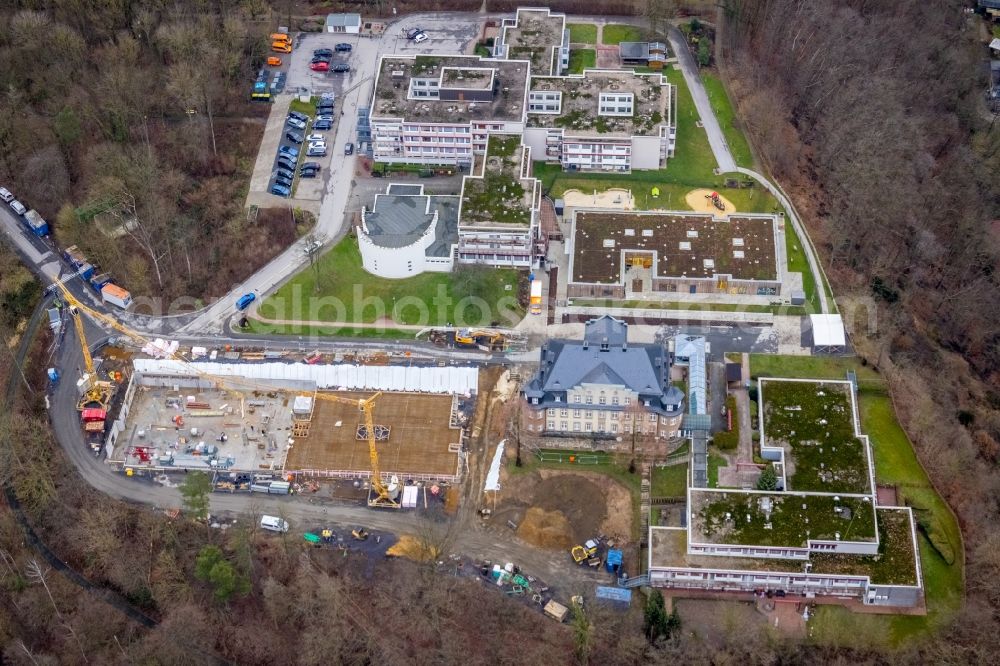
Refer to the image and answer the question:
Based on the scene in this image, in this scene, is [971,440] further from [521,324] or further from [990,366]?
[521,324]

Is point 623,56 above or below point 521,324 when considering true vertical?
above

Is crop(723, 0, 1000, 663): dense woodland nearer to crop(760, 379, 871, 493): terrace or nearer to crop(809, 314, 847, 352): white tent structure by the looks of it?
crop(809, 314, 847, 352): white tent structure

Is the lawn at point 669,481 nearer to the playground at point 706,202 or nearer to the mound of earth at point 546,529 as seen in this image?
the mound of earth at point 546,529

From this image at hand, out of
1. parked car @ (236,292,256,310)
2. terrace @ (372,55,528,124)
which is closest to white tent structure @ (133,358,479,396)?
parked car @ (236,292,256,310)

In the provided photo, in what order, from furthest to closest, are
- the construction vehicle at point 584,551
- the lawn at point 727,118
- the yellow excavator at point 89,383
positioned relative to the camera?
the lawn at point 727,118 < the yellow excavator at point 89,383 < the construction vehicle at point 584,551

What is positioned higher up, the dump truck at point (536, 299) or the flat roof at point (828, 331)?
the flat roof at point (828, 331)

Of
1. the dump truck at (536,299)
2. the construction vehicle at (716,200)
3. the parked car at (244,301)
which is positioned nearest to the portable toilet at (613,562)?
the dump truck at (536,299)

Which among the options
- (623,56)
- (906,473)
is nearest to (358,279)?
(623,56)
